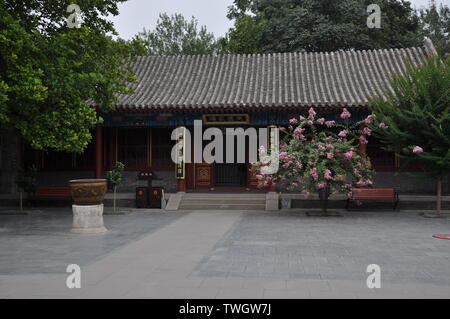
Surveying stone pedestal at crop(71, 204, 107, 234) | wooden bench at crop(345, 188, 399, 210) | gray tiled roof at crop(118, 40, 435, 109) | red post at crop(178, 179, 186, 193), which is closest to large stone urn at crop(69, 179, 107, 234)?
stone pedestal at crop(71, 204, 107, 234)

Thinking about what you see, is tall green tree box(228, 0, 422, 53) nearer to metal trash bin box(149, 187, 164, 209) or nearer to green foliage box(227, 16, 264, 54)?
green foliage box(227, 16, 264, 54)

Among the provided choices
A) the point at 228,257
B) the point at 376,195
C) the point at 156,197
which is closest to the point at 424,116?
the point at 376,195

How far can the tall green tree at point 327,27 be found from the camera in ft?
70.9

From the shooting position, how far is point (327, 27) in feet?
70.4

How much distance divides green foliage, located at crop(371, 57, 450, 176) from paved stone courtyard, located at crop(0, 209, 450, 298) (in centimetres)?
151

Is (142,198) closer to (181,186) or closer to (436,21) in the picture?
(181,186)

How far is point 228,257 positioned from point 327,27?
55.2 feet

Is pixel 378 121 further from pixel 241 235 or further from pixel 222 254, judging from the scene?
pixel 222 254

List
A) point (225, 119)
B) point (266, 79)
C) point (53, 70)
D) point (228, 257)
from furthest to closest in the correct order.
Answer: point (266, 79), point (225, 119), point (53, 70), point (228, 257)

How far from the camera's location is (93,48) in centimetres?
1147

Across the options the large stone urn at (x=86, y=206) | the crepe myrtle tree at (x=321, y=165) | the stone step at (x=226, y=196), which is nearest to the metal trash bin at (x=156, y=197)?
the stone step at (x=226, y=196)

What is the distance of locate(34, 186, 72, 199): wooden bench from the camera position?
47.4 ft

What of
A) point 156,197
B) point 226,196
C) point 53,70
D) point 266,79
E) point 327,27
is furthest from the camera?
point 327,27

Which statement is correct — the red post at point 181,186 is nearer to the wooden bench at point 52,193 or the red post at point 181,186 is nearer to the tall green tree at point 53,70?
the wooden bench at point 52,193
